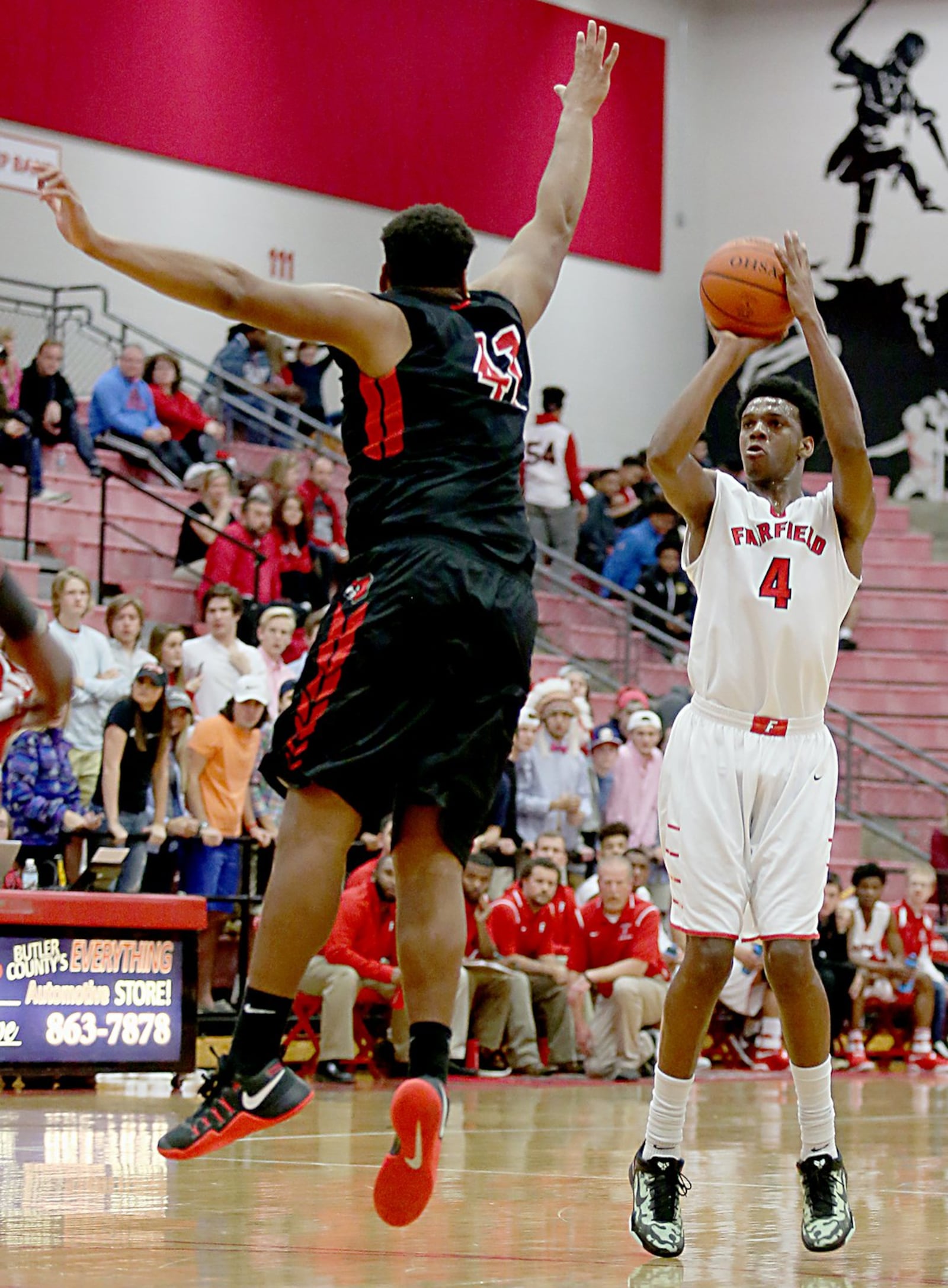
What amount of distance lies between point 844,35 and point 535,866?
651 inches

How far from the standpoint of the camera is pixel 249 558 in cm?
1425

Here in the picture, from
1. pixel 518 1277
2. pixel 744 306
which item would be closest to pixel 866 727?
pixel 744 306

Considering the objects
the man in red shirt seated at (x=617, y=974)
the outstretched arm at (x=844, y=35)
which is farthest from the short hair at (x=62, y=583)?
the outstretched arm at (x=844, y=35)

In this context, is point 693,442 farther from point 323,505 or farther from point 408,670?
point 323,505

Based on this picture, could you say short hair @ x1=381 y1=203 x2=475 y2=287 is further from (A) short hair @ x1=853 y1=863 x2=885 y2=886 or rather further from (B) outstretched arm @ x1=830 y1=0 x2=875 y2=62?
(B) outstretched arm @ x1=830 y1=0 x2=875 y2=62

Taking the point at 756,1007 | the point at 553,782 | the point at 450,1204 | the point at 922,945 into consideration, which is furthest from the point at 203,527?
the point at 450,1204

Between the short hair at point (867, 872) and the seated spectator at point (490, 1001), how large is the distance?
Answer: 3.64 m

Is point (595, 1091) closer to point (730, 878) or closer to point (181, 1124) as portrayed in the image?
point (730, 878)

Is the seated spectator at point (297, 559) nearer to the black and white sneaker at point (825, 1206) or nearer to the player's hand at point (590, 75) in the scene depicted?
the player's hand at point (590, 75)

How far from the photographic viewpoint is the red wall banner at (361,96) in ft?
62.0

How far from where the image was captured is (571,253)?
23453 millimetres

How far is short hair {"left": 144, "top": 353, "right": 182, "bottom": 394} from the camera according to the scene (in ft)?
53.1

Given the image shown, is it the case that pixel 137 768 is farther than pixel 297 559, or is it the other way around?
pixel 297 559

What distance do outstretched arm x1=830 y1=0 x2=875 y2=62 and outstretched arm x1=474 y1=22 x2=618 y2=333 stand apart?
2079 cm
